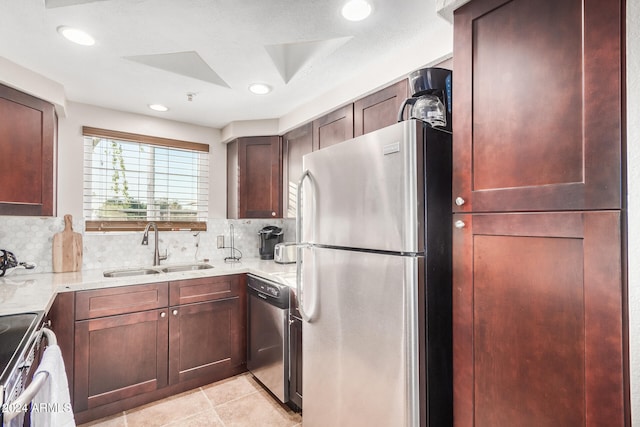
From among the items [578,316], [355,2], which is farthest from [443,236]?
[355,2]

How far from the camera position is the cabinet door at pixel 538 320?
0.82 m

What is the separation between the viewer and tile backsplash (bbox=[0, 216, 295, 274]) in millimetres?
2375

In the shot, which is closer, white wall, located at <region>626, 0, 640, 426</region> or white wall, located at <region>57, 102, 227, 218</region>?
white wall, located at <region>626, 0, 640, 426</region>

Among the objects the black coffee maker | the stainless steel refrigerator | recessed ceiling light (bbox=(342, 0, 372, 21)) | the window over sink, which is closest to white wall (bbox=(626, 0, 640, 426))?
the stainless steel refrigerator

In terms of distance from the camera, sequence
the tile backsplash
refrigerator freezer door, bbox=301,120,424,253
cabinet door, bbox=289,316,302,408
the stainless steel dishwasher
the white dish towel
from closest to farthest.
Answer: the white dish towel → refrigerator freezer door, bbox=301,120,424,253 → cabinet door, bbox=289,316,302,408 → the stainless steel dishwasher → the tile backsplash

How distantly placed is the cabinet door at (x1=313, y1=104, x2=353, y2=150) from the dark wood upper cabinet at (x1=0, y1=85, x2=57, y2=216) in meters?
1.77

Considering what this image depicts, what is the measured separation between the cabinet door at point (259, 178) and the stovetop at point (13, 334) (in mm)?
1775

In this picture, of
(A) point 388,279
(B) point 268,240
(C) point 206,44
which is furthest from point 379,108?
(B) point 268,240

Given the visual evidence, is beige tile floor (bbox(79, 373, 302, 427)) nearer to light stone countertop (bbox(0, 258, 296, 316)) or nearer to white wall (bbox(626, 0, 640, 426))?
light stone countertop (bbox(0, 258, 296, 316))

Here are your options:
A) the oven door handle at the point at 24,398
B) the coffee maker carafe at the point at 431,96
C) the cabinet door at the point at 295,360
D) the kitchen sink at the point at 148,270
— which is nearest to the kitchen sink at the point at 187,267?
the kitchen sink at the point at 148,270

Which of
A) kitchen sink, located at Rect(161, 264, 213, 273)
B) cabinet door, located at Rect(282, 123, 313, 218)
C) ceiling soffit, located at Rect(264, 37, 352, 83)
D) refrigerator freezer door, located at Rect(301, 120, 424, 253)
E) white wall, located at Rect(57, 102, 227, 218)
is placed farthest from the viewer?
kitchen sink, located at Rect(161, 264, 213, 273)

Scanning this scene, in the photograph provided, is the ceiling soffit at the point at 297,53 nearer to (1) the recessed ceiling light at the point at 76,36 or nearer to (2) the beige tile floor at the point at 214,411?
(1) the recessed ceiling light at the point at 76,36

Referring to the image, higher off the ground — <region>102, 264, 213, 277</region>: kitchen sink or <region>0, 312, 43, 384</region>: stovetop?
<region>0, 312, 43, 384</region>: stovetop

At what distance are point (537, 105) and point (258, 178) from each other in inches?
95.2
